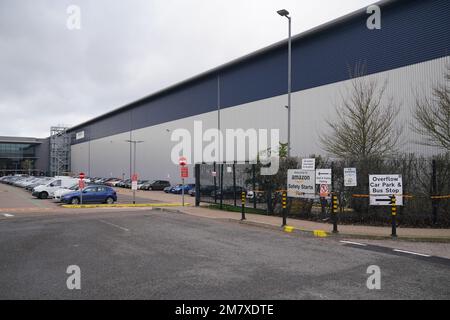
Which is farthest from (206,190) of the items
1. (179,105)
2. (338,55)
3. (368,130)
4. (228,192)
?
(179,105)

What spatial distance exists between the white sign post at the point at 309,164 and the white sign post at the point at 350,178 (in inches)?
64.4

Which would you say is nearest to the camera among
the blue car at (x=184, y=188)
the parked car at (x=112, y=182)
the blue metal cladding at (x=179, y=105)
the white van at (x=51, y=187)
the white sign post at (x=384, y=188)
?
the white sign post at (x=384, y=188)

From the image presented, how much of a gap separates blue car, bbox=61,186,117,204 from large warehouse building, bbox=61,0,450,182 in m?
15.6

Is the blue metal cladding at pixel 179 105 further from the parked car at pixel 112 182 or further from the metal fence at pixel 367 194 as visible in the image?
the metal fence at pixel 367 194

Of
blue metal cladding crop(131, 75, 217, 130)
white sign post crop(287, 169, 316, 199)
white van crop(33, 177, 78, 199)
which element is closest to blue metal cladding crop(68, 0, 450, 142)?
blue metal cladding crop(131, 75, 217, 130)

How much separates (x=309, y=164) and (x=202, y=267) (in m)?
10.0

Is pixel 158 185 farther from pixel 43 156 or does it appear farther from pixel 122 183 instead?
pixel 43 156

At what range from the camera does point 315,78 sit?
32.0 metres

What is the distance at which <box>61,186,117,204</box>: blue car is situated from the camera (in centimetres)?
2764

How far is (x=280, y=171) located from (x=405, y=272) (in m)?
11.0

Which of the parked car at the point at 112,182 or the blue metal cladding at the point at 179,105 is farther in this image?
the parked car at the point at 112,182

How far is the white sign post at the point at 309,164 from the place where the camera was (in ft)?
55.4

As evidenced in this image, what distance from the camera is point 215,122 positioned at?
151 feet

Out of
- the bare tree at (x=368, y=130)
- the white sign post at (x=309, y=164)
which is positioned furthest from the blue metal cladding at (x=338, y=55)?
the white sign post at (x=309, y=164)
